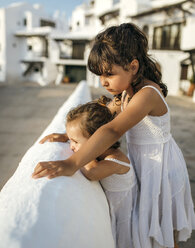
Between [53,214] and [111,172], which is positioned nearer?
[53,214]

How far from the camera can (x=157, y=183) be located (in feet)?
4.42

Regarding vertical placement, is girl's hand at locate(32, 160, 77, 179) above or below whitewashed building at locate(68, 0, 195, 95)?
below

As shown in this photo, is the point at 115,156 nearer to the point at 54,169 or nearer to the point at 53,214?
the point at 54,169

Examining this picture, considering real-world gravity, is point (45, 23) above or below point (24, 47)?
above

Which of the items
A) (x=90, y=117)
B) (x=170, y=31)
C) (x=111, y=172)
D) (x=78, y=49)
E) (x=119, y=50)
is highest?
(x=170, y=31)

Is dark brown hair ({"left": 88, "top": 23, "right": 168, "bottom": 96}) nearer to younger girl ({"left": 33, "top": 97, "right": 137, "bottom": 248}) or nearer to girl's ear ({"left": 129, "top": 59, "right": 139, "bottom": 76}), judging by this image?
girl's ear ({"left": 129, "top": 59, "right": 139, "bottom": 76})

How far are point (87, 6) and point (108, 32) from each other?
35.5 m

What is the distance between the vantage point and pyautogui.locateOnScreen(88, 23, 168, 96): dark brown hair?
4.04 ft

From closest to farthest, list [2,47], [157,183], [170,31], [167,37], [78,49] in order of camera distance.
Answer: [157,183], [170,31], [167,37], [78,49], [2,47]

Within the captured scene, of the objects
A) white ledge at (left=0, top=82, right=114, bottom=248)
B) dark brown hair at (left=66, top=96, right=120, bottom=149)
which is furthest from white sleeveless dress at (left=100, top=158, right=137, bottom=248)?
dark brown hair at (left=66, top=96, right=120, bottom=149)

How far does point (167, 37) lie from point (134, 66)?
17060 millimetres

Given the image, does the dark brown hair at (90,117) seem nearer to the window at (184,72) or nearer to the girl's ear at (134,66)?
the girl's ear at (134,66)

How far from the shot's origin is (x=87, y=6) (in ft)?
109

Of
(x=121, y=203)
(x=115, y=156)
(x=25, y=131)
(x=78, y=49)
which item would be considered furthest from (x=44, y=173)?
(x=78, y=49)
